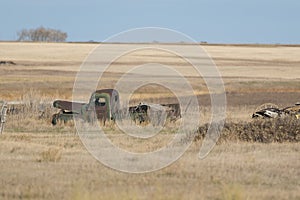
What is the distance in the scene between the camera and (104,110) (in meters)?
22.9

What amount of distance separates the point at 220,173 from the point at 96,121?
10.2 m

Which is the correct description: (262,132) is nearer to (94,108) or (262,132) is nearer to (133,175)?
(94,108)

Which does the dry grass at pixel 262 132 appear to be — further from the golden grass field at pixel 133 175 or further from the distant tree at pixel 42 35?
Result: the distant tree at pixel 42 35

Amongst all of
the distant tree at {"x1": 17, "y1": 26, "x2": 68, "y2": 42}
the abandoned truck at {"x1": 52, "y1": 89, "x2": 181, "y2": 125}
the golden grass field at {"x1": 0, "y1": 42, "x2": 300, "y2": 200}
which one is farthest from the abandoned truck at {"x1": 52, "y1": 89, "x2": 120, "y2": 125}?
the distant tree at {"x1": 17, "y1": 26, "x2": 68, "y2": 42}

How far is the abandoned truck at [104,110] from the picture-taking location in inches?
888

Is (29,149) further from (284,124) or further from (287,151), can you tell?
(284,124)

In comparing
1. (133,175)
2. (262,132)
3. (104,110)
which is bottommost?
(133,175)

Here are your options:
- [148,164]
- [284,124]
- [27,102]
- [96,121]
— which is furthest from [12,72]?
[148,164]

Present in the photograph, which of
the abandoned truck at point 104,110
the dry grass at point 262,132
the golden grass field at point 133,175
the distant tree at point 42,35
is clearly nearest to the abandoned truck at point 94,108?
the abandoned truck at point 104,110

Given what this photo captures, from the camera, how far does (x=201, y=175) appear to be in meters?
12.2

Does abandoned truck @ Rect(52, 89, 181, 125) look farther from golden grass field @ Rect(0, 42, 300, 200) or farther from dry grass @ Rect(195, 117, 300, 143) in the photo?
dry grass @ Rect(195, 117, 300, 143)

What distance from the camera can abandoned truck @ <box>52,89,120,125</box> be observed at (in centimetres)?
2247

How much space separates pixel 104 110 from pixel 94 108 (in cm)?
37

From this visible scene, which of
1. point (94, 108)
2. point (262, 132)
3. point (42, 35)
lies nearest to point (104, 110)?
point (94, 108)
